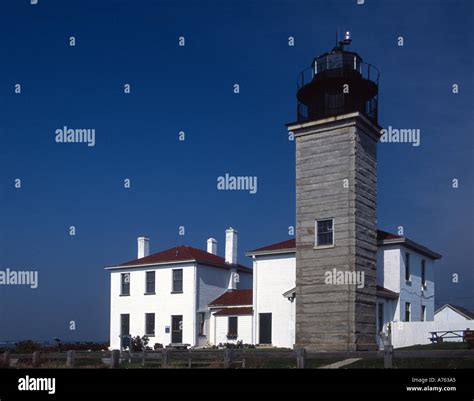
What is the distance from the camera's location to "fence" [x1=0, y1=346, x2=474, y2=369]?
53.0 ft

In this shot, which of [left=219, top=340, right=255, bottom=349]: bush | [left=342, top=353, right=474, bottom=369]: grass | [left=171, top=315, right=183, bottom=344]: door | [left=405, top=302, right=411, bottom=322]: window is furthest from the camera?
[left=171, top=315, right=183, bottom=344]: door

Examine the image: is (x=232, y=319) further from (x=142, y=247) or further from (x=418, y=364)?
(x=418, y=364)

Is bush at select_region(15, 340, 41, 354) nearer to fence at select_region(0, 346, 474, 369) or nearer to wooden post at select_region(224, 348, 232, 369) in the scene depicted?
fence at select_region(0, 346, 474, 369)

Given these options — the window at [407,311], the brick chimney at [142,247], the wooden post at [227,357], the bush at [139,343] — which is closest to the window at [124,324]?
the bush at [139,343]

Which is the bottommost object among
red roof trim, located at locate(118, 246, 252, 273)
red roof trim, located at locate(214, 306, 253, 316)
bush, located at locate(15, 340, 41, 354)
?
bush, located at locate(15, 340, 41, 354)

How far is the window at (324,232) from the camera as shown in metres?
25.8

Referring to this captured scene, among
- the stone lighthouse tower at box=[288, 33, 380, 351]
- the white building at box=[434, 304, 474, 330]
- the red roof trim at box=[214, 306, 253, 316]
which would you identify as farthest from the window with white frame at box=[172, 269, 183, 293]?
the white building at box=[434, 304, 474, 330]

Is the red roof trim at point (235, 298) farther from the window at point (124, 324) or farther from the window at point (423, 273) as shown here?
the window at point (423, 273)

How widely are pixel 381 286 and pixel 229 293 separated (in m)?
10.1

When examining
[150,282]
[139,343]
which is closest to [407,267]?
[139,343]

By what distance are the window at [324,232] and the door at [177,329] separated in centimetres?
1184

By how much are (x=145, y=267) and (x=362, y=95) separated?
645 inches

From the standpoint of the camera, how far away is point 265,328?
3131cm
